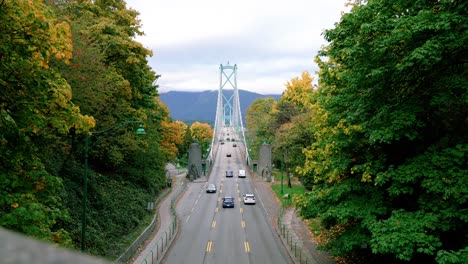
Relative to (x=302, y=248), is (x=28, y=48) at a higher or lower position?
higher

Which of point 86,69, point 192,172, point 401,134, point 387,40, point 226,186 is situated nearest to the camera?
point 387,40

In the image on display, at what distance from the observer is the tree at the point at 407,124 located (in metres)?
13.1

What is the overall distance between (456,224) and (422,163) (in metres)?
2.23

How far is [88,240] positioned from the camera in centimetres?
2247

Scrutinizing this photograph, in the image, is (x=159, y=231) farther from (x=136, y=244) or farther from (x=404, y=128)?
(x=404, y=128)

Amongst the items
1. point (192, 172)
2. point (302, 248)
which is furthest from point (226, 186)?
point (302, 248)

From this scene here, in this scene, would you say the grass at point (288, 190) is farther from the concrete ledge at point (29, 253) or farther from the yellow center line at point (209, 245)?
the concrete ledge at point (29, 253)

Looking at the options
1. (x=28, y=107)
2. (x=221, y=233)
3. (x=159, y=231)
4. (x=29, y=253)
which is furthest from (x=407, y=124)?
(x=159, y=231)

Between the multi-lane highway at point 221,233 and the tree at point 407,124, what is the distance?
10.6 m

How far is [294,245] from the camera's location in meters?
29.4

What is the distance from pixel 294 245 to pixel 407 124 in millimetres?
17554

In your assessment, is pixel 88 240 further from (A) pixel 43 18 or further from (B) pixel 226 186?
(B) pixel 226 186

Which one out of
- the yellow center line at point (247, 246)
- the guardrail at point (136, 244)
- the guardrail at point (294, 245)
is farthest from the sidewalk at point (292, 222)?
the guardrail at point (136, 244)

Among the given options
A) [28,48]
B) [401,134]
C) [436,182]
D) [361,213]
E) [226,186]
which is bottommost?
[226,186]
